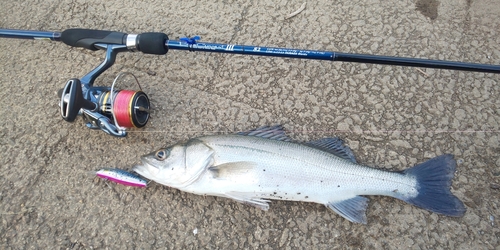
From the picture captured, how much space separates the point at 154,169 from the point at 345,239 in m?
1.50

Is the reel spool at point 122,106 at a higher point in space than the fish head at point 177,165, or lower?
higher

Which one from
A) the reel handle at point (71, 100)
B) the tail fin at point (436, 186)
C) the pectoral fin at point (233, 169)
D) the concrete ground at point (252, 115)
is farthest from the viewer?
the concrete ground at point (252, 115)

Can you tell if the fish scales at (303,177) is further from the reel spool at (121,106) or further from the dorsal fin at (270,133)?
the reel spool at (121,106)

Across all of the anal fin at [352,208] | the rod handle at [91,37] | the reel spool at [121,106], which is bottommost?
the anal fin at [352,208]

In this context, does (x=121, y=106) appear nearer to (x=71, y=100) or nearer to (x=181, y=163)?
(x=71, y=100)

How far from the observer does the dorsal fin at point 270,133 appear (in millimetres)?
2713

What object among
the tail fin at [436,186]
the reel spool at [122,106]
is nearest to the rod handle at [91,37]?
the reel spool at [122,106]

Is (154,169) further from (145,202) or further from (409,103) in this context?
(409,103)

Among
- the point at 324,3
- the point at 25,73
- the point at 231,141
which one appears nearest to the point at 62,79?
the point at 25,73

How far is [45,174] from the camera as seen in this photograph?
9.57 ft

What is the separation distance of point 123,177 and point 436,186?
229cm

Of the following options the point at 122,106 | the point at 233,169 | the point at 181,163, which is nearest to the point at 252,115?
the point at 233,169

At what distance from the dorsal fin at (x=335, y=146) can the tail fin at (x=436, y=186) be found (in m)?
0.42

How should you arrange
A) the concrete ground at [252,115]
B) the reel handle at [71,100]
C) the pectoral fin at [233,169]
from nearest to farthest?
the reel handle at [71,100]
the pectoral fin at [233,169]
the concrete ground at [252,115]
